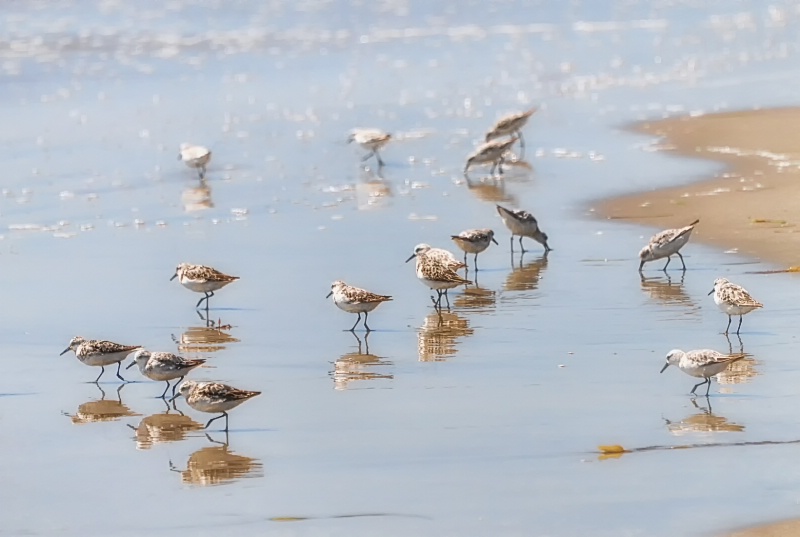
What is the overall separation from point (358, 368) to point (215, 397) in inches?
72.6

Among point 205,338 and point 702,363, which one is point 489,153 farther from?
point 702,363

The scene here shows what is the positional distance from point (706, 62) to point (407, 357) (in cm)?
2271

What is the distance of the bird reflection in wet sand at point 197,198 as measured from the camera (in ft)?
62.7

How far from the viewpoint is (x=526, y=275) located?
49.3ft

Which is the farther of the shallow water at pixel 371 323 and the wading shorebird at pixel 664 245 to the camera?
the wading shorebird at pixel 664 245

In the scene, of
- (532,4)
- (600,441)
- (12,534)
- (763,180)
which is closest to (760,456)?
(600,441)

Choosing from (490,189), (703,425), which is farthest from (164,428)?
(490,189)

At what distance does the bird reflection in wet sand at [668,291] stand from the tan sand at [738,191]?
3.59 ft

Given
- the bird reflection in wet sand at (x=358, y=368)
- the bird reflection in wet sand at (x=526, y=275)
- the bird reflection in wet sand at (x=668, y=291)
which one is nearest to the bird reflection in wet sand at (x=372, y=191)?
the bird reflection in wet sand at (x=526, y=275)

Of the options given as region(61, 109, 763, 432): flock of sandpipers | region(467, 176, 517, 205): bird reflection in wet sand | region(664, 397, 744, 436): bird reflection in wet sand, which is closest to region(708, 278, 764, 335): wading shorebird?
region(61, 109, 763, 432): flock of sandpipers

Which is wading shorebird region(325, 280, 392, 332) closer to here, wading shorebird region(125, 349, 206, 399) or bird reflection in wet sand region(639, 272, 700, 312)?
wading shorebird region(125, 349, 206, 399)

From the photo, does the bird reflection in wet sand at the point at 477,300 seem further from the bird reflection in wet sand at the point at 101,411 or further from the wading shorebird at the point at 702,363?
the bird reflection in wet sand at the point at 101,411

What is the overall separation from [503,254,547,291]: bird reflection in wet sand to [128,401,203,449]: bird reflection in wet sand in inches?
190

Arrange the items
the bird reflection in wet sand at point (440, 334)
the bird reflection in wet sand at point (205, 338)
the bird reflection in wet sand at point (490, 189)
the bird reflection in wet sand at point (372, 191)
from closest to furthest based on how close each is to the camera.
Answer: the bird reflection in wet sand at point (440, 334) < the bird reflection in wet sand at point (205, 338) < the bird reflection in wet sand at point (372, 191) < the bird reflection in wet sand at point (490, 189)
